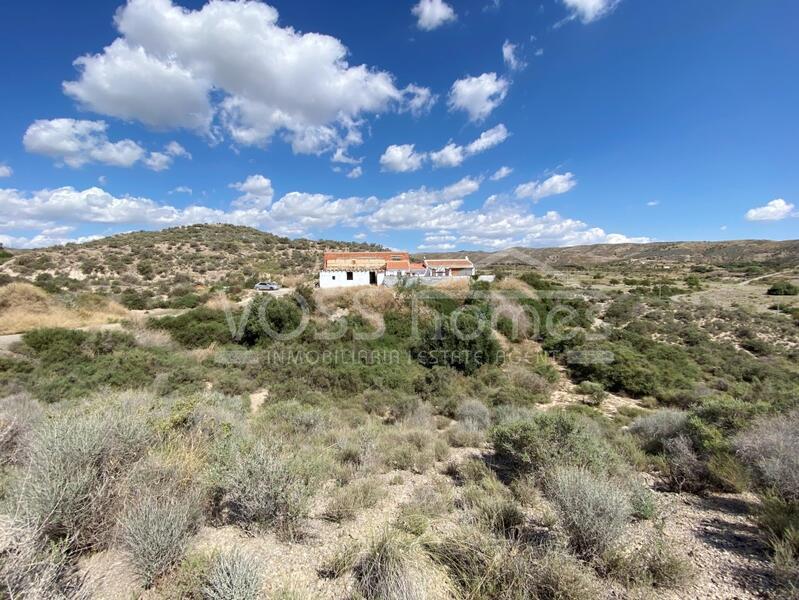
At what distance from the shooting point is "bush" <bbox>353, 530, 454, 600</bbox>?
7.58 ft

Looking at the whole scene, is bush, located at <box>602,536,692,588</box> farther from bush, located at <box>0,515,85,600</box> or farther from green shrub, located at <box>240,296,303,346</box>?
green shrub, located at <box>240,296,303,346</box>

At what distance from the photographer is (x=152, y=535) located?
2494 millimetres

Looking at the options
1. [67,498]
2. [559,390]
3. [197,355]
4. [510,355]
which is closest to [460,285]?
[510,355]

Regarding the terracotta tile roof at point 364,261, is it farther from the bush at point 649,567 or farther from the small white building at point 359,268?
the bush at point 649,567

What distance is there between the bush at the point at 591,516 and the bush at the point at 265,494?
2396 mm

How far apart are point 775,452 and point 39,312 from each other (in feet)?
71.9

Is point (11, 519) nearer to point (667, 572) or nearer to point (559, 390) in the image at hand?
point (667, 572)

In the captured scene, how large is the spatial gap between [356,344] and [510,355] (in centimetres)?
691

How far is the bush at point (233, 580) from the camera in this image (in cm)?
215

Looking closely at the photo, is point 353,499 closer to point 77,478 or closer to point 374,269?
point 77,478

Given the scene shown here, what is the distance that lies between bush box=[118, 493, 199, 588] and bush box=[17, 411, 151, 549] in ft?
0.75

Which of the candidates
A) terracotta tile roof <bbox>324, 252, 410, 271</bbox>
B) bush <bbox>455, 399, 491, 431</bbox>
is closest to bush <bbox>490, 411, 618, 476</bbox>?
bush <bbox>455, 399, 491, 431</bbox>

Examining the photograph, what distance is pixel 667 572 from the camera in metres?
2.55

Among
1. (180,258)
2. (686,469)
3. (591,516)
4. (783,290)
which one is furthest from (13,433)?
(783,290)
